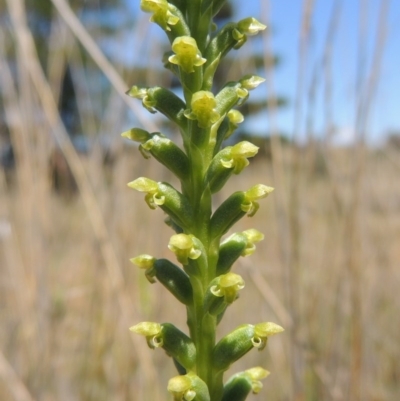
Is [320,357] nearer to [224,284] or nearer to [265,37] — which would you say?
[265,37]

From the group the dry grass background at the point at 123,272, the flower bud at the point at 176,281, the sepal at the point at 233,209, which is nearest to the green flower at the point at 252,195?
the sepal at the point at 233,209

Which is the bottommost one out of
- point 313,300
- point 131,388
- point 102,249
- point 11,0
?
point 131,388

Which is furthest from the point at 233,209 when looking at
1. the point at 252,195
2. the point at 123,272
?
the point at 123,272

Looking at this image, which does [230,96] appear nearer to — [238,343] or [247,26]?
[247,26]

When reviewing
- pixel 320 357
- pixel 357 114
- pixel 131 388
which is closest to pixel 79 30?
pixel 357 114

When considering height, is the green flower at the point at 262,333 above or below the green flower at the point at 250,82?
below

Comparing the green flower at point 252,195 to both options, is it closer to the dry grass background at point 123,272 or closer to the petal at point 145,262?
the petal at point 145,262
